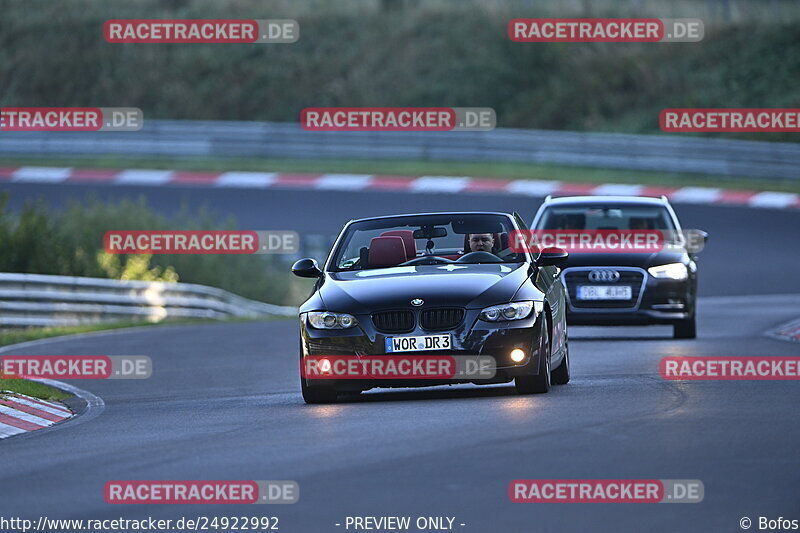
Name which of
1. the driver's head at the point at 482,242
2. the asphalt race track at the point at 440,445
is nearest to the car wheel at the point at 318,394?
the asphalt race track at the point at 440,445

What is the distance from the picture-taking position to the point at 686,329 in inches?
823

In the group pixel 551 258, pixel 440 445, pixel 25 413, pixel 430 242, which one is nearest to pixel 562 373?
pixel 551 258

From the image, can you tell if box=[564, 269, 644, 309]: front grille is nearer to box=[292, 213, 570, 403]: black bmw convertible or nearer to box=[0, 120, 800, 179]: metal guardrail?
box=[292, 213, 570, 403]: black bmw convertible

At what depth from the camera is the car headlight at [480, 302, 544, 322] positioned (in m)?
13.1

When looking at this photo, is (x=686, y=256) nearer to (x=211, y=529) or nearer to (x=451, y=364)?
(x=451, y=364)

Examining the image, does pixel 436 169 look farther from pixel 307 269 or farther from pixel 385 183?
pixel 307 269

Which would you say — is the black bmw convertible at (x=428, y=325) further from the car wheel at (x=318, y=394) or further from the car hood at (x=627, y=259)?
the car hood at (x=627, y=259)

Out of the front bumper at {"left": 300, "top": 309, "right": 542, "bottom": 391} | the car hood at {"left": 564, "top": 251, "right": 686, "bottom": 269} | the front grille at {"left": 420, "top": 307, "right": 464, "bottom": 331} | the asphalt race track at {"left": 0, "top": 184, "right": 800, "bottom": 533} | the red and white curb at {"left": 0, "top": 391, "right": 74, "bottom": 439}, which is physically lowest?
the asphalt race track at {"left": 0, "top": 184, "right": 800, "bottom": 533}

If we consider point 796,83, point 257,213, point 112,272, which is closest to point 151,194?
point 257,213

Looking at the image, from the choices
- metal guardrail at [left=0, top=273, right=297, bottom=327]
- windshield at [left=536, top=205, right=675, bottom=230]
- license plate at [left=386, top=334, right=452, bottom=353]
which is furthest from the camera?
metal guardrail at [left=0, top=273, right=297, bottom=327]

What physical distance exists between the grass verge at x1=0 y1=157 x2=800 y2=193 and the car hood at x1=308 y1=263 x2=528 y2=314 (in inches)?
1027

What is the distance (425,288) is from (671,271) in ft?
25.9

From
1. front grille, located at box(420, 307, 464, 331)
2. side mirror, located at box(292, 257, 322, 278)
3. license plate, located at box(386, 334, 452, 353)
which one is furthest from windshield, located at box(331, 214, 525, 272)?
license plate, located at box(386, 334, 452, 353)

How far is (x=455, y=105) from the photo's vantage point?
1991 inches
